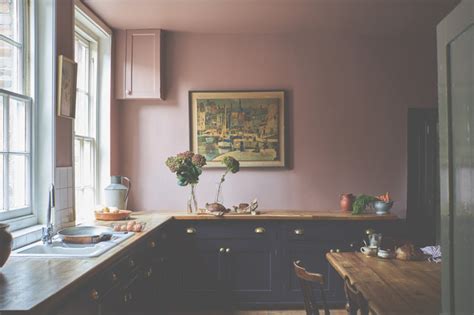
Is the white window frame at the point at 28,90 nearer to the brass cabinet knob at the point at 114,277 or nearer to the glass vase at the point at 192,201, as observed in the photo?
the brass cabinet knob at the point at 114,277

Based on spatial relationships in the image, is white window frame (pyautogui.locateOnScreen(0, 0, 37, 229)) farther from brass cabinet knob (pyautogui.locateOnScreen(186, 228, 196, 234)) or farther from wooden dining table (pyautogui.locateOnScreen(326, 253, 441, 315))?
wooden dining table (pyautogui.locateOnScreen(326, 253, 441, 315))

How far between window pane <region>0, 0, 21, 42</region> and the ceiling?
994 mm

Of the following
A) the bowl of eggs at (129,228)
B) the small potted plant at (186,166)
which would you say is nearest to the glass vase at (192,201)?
the small potted plant at (186,166)

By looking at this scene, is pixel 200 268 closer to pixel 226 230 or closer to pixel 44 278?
pixel 226 230

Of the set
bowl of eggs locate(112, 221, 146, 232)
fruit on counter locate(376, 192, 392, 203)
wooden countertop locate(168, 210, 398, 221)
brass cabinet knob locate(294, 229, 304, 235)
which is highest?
fruit on counter locate(376, 192, 392, 203)

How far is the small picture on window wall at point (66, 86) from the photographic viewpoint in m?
3.39

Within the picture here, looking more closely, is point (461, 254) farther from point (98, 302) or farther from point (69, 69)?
point (69, 69)

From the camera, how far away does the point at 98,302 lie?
244 cm

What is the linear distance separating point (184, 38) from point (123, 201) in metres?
1.91

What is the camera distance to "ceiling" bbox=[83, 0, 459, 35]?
4.19 m

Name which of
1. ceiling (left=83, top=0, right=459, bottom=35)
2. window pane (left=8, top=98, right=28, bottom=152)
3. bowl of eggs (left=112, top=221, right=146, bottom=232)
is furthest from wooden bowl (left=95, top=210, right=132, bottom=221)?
ceiling (left=83, top=0, right=459, bottom=35)

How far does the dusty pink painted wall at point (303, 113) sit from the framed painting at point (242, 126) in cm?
11

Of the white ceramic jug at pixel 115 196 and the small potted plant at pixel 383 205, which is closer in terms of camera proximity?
the white ceramic jug at pixel 115 196

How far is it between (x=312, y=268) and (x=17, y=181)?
2.77 metres
